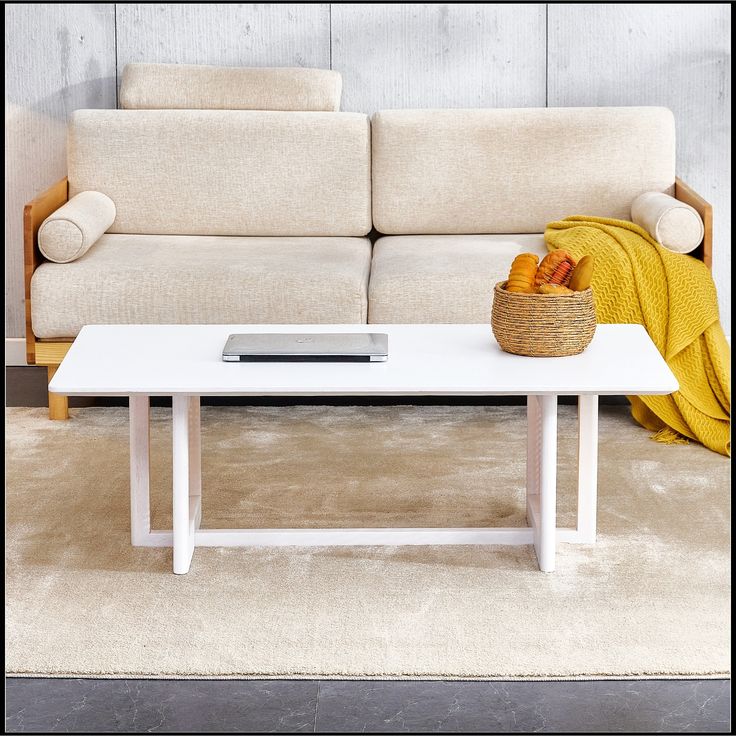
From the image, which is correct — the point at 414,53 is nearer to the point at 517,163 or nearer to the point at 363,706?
the point at 517,163

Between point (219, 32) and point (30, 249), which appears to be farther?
point (219, 32)

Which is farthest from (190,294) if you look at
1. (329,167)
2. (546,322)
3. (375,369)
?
(546,322)

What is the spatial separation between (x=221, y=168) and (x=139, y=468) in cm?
166

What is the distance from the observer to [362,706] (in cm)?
174

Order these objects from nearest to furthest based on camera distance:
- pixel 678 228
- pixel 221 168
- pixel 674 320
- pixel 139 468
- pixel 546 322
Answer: pixel 546 322, pixel 139 468, pixel 674 320, pixel 678 228, pixel 221 168

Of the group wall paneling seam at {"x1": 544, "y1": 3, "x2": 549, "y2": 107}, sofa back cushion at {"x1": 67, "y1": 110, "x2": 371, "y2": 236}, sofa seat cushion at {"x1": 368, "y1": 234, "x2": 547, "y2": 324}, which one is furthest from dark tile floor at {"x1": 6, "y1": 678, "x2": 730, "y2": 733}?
wall paneling seam at {"x1": 544, "y1": 3, "x2": 549, "y2": 107}

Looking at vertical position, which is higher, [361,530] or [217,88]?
[217,88]

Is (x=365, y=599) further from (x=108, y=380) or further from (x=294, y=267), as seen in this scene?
(x=294, y=267)

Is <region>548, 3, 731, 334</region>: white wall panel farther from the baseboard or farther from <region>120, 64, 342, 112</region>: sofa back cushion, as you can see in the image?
the baseboard

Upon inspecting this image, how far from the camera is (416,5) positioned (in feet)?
13.0

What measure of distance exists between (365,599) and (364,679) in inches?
11.9

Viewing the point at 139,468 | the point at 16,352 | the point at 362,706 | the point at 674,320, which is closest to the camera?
the point at 362,706

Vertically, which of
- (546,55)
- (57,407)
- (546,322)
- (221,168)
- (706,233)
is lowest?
(57,407)

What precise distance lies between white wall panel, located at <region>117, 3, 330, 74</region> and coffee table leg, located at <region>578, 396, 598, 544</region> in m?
2.15
